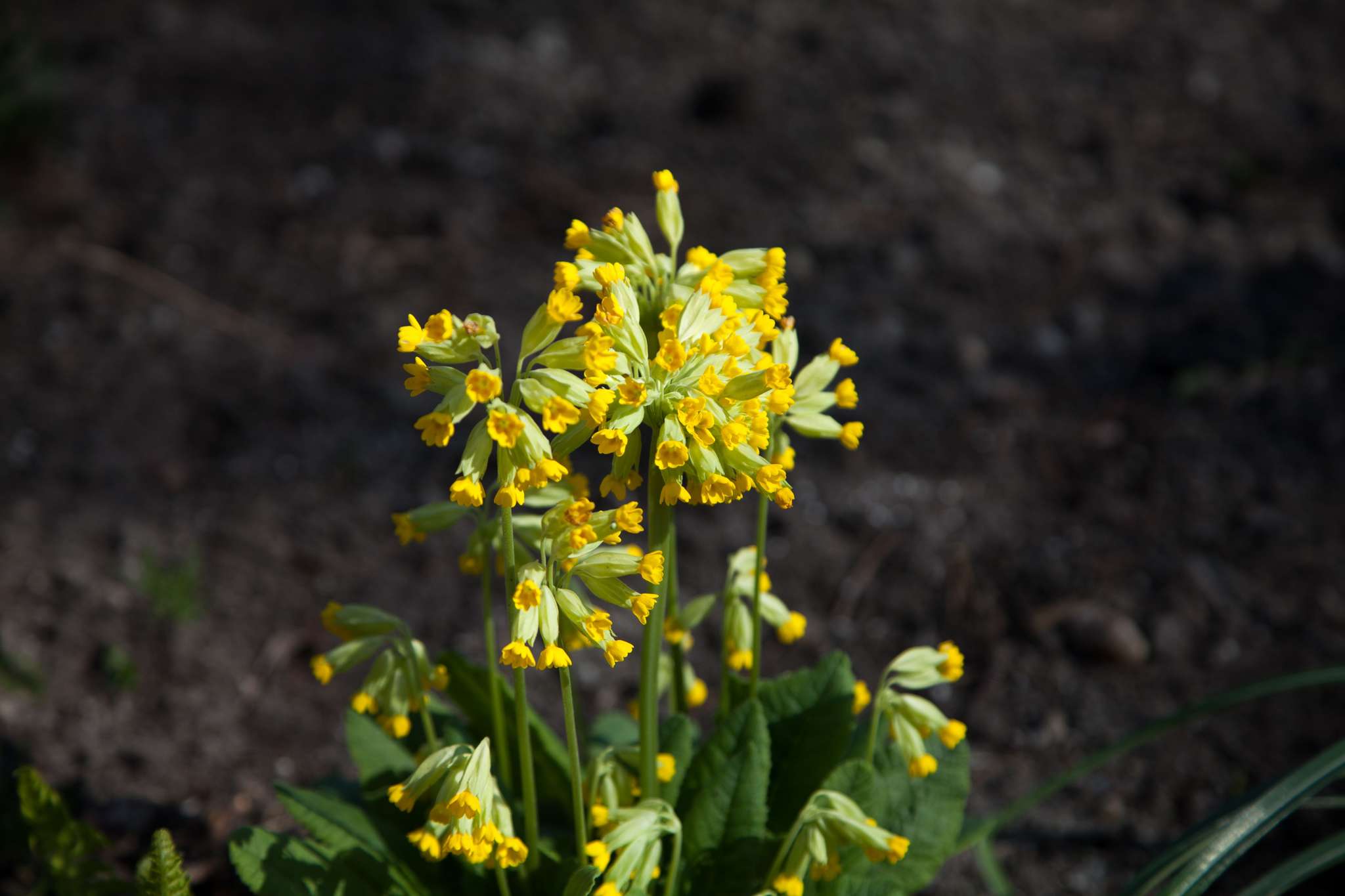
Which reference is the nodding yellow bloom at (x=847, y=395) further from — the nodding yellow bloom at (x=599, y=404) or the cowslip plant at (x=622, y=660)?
the nodding yellow bloom at (x=599, y=404)

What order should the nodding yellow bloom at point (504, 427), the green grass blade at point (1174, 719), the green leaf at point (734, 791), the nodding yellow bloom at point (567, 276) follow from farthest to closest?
the green grass blade at point (1174, 719) < the green leaf at point (734, 791) < the nodding yellow bloom at point (567, 276) < the nodding yellow bloom at point (504, 427)

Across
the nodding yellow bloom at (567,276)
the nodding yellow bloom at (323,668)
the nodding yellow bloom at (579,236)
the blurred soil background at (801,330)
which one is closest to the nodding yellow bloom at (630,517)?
the nodding yellow bloom at (567,276)

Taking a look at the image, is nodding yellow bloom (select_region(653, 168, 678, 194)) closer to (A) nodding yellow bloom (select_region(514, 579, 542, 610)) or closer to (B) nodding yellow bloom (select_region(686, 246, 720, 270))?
(B) nodding yellow bloom (select_region(686, 246, 720, 270))

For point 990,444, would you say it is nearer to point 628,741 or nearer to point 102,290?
point 628,741

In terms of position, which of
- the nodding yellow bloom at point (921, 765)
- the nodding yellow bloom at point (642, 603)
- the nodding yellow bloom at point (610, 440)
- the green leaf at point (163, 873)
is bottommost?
the green leaf at point (163, 873)

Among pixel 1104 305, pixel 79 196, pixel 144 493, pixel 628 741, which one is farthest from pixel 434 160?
pixel 628 741

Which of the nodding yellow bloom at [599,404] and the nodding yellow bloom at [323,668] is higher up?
the nodding yellow bloom at [599,404]

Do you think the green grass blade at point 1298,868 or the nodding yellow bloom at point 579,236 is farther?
the green grass blade at point 1298,868
